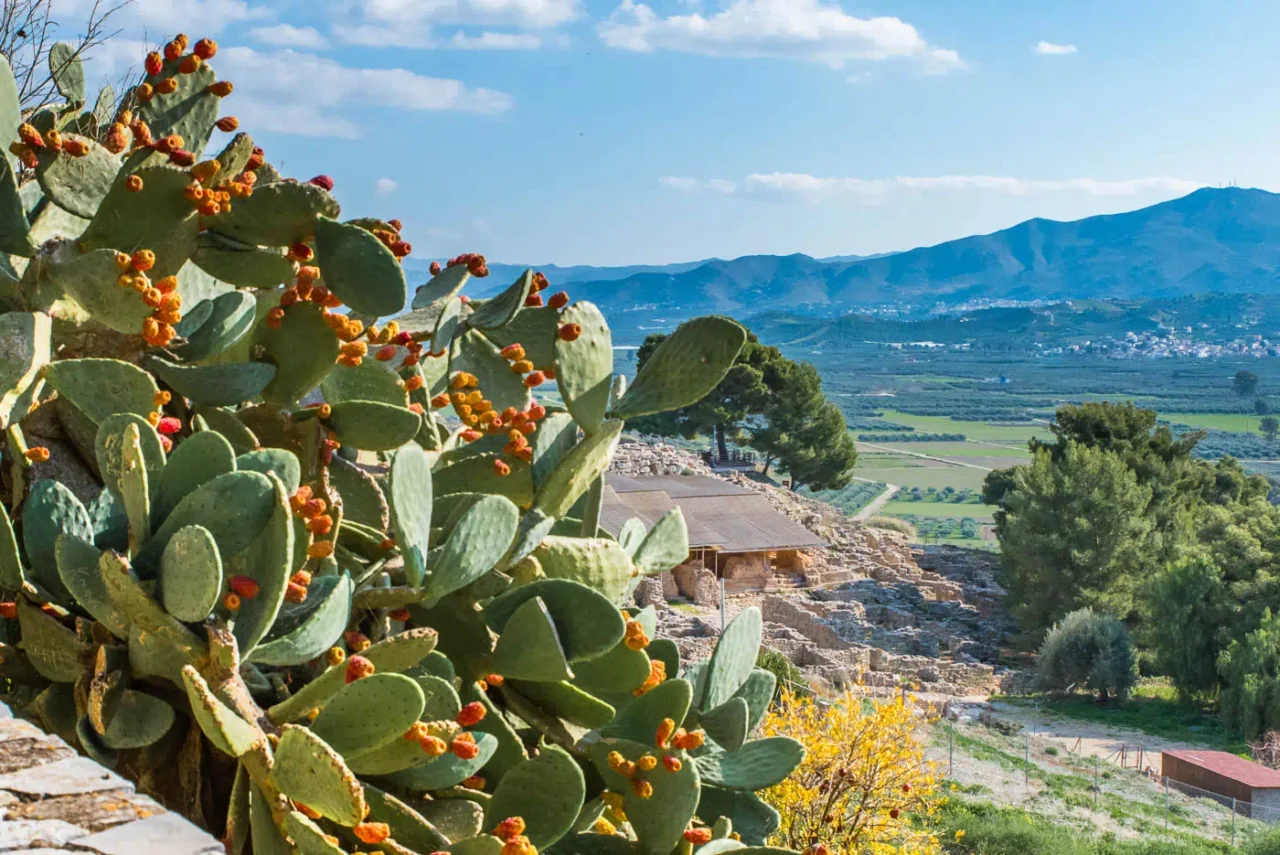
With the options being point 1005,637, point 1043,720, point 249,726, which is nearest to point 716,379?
point 249,726

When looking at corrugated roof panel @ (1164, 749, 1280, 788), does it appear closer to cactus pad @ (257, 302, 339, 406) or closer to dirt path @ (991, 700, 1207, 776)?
dirt path @ (991, 700, 1207, 776)

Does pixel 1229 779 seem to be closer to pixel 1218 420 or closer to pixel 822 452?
pixel 822 452

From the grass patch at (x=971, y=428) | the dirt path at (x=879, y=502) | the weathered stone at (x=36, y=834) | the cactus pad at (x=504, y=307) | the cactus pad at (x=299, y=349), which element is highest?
the cactus pad at (x=504, y=307)

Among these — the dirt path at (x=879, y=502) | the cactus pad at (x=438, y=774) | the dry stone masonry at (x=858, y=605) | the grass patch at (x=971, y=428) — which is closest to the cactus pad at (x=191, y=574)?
the cactus pad at (x=438, y=774)

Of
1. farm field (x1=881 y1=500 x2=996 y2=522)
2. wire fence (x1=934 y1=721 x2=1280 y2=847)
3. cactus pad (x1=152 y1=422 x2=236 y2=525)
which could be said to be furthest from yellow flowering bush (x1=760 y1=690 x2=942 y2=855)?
farm field (x1=881 y1=500 x2=996 y2=522)

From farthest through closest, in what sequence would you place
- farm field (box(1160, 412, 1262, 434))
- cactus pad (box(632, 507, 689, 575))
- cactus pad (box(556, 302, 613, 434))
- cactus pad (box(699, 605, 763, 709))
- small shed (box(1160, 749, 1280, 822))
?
farm field (box(1160, 412, 1262, 434)), small shed (box(1160, 749, 1280, 822)), cactus pad (box(632, 507, 689, 575)), cactus pad (box(699, 605, 763, 709)), cactus pad (box(556, 302, 613, 434))

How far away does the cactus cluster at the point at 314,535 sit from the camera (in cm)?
170

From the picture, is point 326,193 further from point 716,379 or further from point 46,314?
point 716,379

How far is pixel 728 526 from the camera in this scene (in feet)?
84.7

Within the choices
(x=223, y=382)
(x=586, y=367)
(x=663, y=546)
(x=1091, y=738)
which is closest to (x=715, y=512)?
(x=1091, y=738)

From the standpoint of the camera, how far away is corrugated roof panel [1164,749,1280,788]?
14.6 m

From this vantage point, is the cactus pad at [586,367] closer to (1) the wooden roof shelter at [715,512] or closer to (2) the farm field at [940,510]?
(1) the wooden roof shelter at [715,512]

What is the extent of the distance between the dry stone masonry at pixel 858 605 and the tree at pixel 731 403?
267 cm

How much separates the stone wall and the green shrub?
70.8 ft
